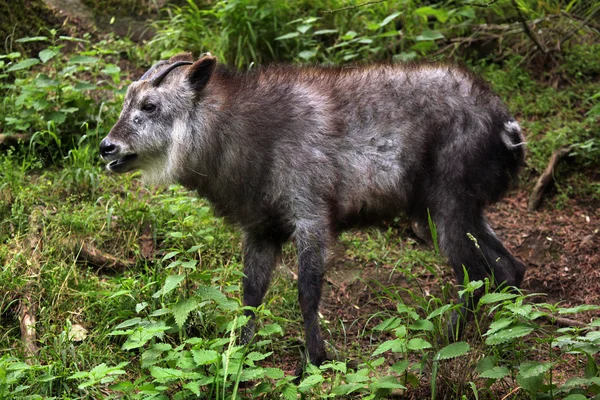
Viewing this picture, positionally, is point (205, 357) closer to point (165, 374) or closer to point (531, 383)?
point (165, 374)

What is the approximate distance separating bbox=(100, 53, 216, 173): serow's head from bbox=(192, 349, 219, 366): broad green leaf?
4.93 feet

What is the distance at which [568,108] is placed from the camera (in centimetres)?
705

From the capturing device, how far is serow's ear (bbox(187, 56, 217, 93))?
4.84 m

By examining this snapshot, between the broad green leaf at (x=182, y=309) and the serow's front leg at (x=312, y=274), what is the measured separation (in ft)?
2.63

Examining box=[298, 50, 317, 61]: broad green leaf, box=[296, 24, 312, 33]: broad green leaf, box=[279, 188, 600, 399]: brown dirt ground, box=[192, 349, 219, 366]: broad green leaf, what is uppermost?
box=[296, 24, 312, 33]: broad green leaf

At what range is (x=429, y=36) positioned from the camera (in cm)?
719

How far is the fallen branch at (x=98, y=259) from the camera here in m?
5.48

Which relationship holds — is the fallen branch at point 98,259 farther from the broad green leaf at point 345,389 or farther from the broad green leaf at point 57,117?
the broad green leaf at point 345,389

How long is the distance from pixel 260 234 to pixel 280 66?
1.18m

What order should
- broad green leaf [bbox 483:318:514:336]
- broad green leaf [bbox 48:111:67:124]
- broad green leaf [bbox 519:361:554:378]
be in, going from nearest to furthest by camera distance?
broad green leaf [bbox 519:361:554:378] → broad green leaf [bbox 483:318:514:336] → broad green leaf [bbox 48:111:67:124]

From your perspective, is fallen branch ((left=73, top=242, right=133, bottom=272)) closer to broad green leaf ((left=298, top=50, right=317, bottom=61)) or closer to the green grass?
the green grass

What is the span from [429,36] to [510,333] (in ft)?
13.1

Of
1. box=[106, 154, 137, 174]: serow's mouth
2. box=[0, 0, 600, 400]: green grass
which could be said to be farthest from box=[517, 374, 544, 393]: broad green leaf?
box=[106, 154, 137, 174]: serow's mouth

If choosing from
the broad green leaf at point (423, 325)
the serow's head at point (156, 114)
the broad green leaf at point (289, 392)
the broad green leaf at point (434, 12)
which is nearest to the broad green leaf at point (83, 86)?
the serow's head at point (156, 114)
